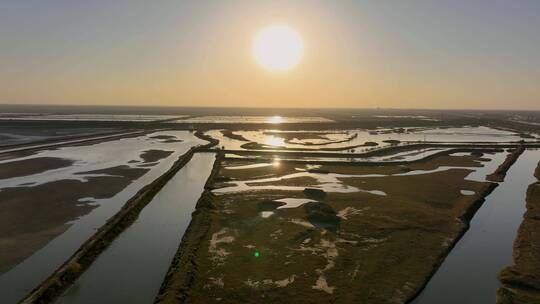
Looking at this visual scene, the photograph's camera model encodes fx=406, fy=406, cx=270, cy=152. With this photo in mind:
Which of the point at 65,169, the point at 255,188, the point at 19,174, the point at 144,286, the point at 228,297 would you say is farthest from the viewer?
the point at 65,169

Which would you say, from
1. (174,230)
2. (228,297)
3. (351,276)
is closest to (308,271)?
(351,276)

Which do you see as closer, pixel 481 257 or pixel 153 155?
pixel 481 257

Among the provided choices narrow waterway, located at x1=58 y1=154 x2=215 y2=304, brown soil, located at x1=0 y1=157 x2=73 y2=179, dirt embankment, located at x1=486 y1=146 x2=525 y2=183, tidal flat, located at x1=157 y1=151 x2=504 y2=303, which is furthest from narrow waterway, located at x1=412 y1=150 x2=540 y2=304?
brown soil, located at x1=0 y1=157 x2=73 y2=179

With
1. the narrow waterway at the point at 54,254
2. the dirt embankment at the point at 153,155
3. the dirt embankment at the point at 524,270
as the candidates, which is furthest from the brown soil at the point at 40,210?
the dirt embankment at the point at 524,270

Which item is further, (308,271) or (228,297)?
(308,271)

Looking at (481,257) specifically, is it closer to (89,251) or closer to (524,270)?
(524,270)

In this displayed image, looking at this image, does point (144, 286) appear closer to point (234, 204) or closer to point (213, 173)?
point (234, 204)

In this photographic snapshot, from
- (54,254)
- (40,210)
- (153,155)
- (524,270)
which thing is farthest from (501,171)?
(40,210)
